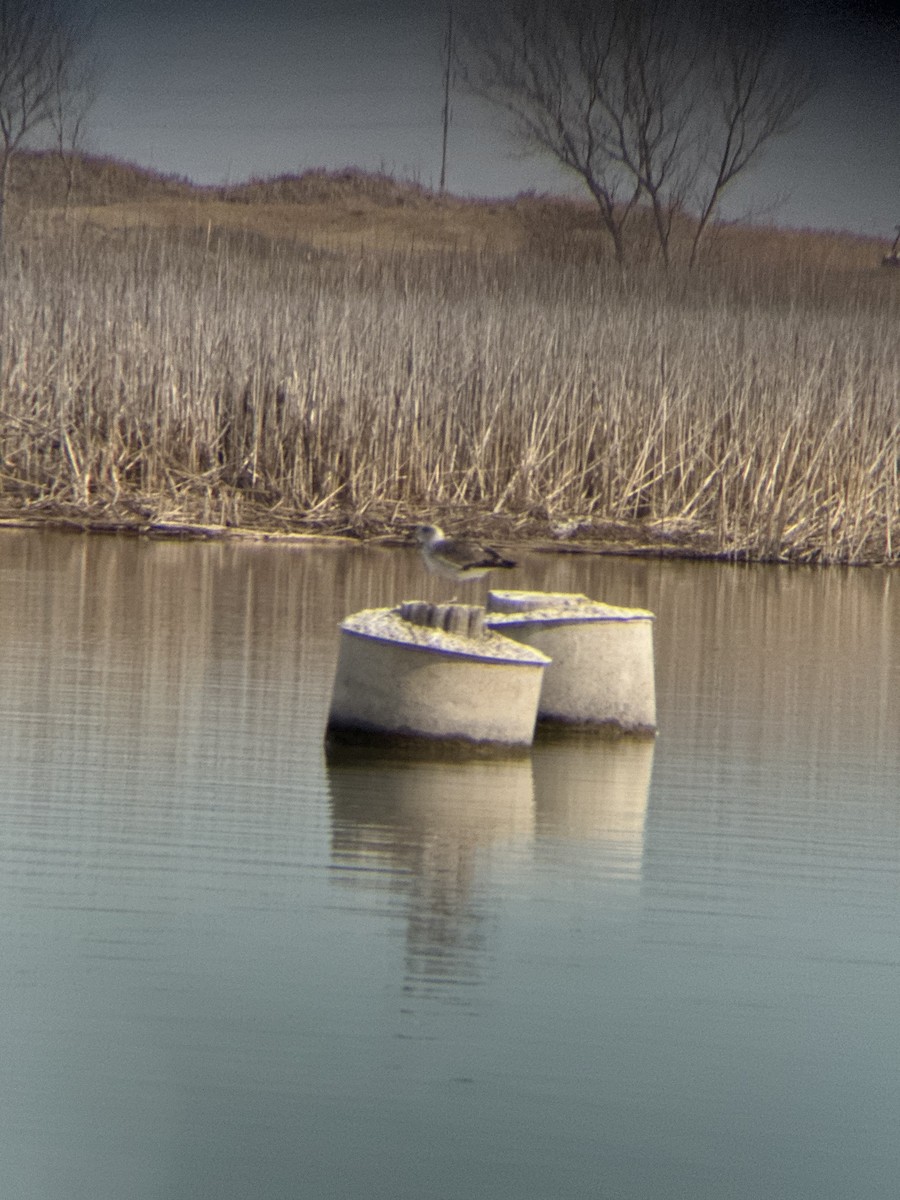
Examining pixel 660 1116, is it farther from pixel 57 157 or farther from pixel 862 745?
pixel 57 157

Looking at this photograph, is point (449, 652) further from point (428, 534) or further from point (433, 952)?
point (433, 952)

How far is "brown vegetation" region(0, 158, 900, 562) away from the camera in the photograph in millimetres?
12625

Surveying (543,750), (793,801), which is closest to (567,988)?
(793,801)

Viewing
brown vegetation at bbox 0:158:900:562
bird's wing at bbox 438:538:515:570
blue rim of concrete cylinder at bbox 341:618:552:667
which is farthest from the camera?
brown vegetation at bbox 0:158:900:562

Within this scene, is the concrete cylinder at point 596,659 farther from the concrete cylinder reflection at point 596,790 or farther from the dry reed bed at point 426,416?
the dry reed bed at point 426,416

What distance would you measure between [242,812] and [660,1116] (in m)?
2.06

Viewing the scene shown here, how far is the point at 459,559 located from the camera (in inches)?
245

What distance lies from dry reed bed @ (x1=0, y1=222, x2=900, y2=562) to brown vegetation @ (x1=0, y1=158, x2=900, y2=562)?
0.06 ft

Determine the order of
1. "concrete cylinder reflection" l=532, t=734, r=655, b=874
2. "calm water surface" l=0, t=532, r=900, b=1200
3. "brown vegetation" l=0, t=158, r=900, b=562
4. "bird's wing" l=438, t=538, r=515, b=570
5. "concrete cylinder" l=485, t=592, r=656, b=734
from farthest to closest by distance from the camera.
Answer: "brown vegetation" l=0, t=158, r=900, b=562 < "bird's wing" l=438, t=538, r=515, b=570 < "concrete cylinder" l=485, t=592, r=656, b=734 < "concrete cylinder reflection" l=532, t=734, r=655, b=874 < "calm water surface" l=0, t=532, r=900, b=1200

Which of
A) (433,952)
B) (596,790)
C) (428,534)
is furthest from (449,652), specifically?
(433,952)

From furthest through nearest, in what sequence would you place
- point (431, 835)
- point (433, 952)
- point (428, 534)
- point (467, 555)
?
point (428, 534) → point (467, 555) → point (431, 835) → point (433, 952)

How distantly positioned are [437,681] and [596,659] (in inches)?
33.4

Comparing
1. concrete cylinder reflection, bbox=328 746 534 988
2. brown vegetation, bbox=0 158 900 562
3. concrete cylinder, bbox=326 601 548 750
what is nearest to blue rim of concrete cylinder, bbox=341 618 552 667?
concrete cylinder, bbox=326 601 548 750

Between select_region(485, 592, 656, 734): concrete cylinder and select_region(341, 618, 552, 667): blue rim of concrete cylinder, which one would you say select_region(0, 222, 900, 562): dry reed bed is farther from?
select_region(341, 618, 552, 667): blue rim of concrete cylinder
